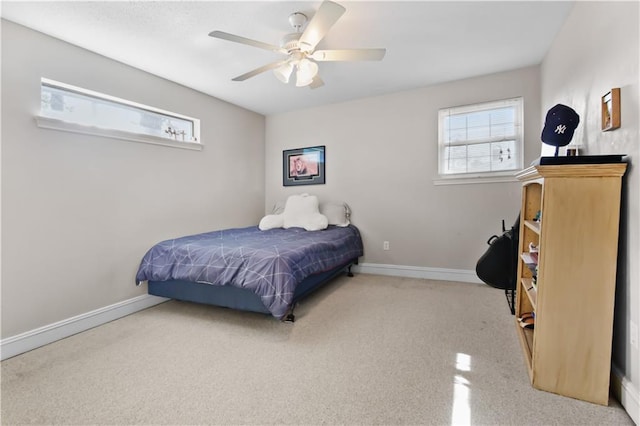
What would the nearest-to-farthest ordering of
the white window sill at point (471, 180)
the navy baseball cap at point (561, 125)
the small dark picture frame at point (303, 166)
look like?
the navy baseball cap at point (561, 125)
the white window sill at point (471, 180)
the small dark picture frame at point (303, 166)

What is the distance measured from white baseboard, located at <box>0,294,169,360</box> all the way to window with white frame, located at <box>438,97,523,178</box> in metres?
3.66

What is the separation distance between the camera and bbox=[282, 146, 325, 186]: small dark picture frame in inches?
172

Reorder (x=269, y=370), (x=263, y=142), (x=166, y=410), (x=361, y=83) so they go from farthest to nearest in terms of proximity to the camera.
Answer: (x=263, y=142) → (x=361, y=83) → (x=269, y=370) → (x=166, y=410)

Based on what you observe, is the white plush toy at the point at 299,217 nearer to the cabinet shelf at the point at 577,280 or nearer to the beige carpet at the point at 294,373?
the beige carpet at the point at 294,373

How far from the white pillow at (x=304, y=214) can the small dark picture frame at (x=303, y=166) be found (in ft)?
1.21

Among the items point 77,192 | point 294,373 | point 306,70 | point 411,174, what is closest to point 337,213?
point 411,174

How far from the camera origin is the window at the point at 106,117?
2357 millimetres

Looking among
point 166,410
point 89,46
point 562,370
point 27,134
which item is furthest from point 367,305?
point 89,46

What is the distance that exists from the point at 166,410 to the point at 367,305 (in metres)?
1.87

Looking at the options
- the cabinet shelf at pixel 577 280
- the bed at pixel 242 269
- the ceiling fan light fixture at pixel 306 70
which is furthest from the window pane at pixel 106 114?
the cabinet shelf at pixel 577 280

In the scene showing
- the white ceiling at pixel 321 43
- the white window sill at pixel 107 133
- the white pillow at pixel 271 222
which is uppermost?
the white ceiling at pixel 321 43

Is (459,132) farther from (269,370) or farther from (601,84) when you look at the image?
(269,370)

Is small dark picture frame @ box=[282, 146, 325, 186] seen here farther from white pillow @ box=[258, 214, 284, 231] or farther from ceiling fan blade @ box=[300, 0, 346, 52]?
ceiling fan blade @ box=[300, 0, 346, 52]

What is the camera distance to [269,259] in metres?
2.37
